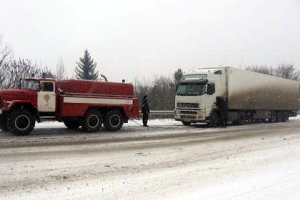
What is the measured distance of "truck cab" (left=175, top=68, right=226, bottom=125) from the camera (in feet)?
93.5

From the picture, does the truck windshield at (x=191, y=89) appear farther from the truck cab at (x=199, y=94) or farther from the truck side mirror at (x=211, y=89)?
the truck side mirror at (x=211, y=89)

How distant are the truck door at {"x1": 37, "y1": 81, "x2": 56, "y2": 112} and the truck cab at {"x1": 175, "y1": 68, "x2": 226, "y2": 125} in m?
10.2

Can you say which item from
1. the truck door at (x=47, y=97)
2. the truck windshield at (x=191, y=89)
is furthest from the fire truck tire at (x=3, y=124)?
the truck windshield at (x=191, y=89)

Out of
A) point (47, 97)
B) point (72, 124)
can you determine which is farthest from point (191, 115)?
point (47, 97)

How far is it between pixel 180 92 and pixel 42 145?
1450cm

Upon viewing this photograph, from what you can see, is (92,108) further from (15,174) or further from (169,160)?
(15,174)

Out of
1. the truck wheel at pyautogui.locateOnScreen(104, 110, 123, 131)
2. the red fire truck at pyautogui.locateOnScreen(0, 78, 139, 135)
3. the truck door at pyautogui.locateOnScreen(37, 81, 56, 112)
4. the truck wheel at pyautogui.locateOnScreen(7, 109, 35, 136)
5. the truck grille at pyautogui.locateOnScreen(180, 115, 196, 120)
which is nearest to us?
the truck wheel at pyautogui.locateOnScreen(7, 109, 35, 136)

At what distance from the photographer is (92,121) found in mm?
22375

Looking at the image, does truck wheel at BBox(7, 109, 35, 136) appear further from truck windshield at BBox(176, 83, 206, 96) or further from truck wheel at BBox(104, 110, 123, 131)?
truck windshield at BBox(176, 83, 206, 96)

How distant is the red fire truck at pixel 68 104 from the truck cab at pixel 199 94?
5824 millimetres

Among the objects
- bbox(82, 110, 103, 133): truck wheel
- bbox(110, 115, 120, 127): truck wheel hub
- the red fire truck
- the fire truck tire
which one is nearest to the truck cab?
the red fire truck

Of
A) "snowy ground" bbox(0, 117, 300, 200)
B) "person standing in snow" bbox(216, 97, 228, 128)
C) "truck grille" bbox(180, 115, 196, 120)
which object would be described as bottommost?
"snowy ground" bbox(0, 117, 300, 200)

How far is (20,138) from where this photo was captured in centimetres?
1855

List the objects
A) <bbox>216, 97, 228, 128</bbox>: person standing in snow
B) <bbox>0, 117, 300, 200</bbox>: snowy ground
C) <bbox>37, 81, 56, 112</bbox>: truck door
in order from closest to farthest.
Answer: <bbox>0, 117, 300, 200</bbox>: snowy ground < <bbox>37, 81, 56, 112</bbox>: truck door < <bbox>216, 97, 228, 128</bbox>: person standing in snow
